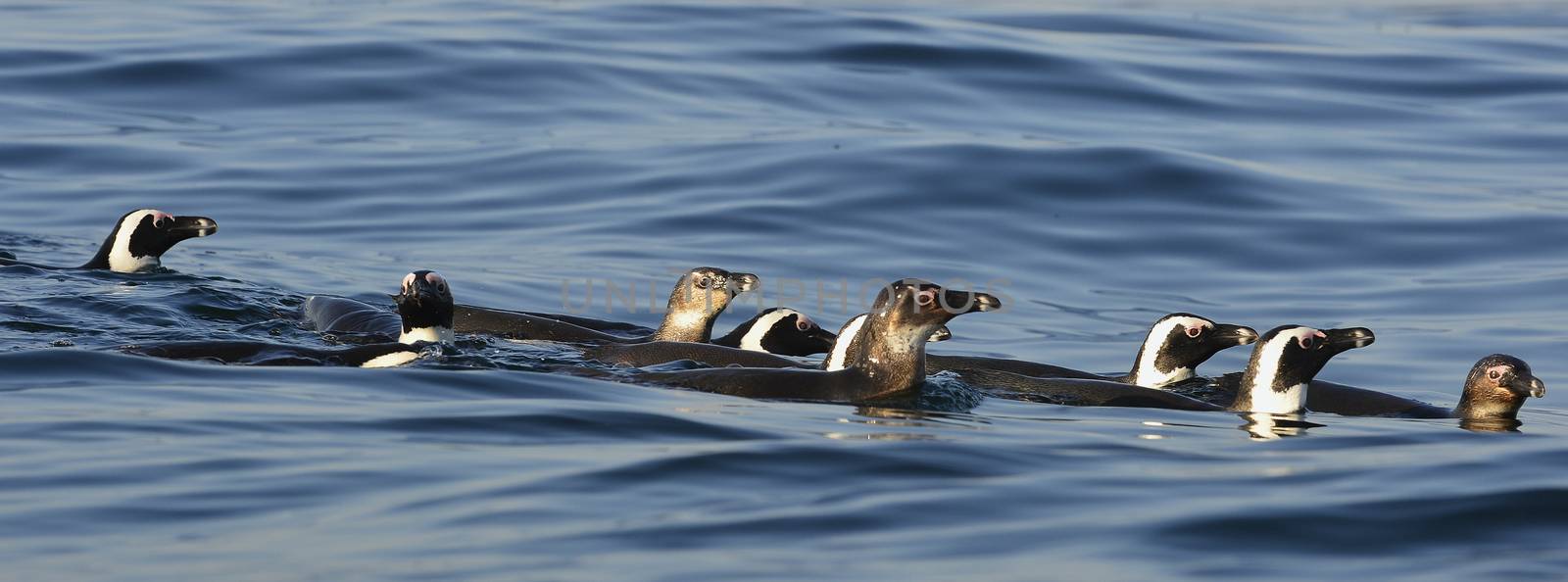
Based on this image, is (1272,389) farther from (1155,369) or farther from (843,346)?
(843,346)

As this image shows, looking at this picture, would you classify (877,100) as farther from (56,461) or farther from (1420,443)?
(56,461)

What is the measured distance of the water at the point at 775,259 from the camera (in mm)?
6652

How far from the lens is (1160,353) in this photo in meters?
11.9

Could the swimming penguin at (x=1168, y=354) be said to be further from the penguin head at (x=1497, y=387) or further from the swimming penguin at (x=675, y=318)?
the swimming penguin at (x=675, y=318)

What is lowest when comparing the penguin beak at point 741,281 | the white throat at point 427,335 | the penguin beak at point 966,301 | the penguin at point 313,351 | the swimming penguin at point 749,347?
the penguin at point 313,351

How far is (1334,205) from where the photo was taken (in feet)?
62.0

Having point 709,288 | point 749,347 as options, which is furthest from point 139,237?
point 749,347

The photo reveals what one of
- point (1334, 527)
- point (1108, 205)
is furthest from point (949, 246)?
point (1334, 527)

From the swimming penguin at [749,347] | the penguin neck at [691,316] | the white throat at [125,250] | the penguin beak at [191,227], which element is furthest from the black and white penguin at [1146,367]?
the white throat at [125,250]

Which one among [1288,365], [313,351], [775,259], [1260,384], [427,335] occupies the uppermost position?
[775,259]

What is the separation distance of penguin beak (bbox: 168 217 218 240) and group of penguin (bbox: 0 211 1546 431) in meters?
1.62

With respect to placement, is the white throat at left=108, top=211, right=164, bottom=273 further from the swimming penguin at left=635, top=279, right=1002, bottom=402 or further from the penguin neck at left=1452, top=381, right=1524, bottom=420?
the penguin neck at left=1452, top=381, right=1524, bottom=420

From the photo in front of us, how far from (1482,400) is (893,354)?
10.6 ft

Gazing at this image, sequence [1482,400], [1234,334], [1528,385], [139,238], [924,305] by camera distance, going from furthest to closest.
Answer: [139,238] → [1234,334] → [1482,400] → [1528,385] → [924,305]
